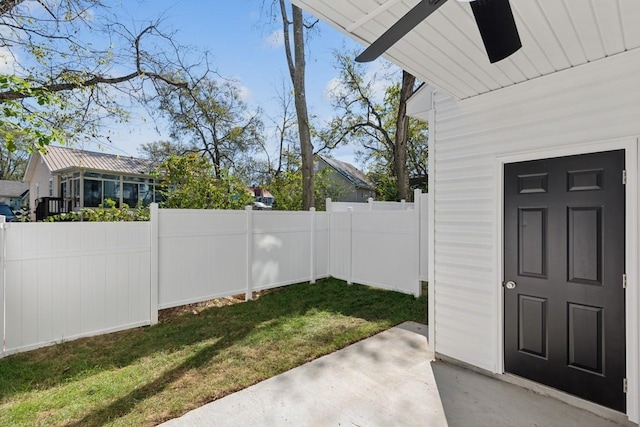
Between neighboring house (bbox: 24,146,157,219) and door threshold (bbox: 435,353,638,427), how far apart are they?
15.1 meters

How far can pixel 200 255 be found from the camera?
477cm

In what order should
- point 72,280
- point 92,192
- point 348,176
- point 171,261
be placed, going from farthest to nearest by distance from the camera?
point 348,176, point 92,192, point 171,261, point 72,280

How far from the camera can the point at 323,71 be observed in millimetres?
11602

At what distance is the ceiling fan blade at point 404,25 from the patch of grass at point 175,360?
9.07 feet

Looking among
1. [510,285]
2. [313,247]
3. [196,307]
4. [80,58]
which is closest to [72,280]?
[196,307]

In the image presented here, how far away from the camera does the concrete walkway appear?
226cm

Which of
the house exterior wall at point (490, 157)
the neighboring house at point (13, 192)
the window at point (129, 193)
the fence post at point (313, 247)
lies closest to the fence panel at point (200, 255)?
the fence post at point (313, 247)

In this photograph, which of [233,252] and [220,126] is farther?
[220,126]

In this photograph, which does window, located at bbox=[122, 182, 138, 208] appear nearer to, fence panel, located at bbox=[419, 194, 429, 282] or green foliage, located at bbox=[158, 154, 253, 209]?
green foliage, located at bbox=[158, 154, 253, 209]

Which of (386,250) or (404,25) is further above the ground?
(404,25)

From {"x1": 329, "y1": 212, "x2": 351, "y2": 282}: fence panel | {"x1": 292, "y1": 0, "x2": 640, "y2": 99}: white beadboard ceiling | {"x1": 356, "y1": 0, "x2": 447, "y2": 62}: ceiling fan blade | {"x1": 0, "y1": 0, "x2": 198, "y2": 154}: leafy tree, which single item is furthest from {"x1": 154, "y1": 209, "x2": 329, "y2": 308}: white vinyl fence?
{"x1": 356, "y1": 0, "x2": 447, "y2": 62}: ceiling fan blade

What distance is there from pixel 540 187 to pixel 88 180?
57.7 feet

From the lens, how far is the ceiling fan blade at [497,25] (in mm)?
1319

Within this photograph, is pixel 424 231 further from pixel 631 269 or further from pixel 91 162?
pixel 91 162
